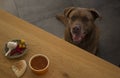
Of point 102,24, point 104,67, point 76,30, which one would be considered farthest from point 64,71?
point 102,24

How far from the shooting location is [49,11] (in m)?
2.41

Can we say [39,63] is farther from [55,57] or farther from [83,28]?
[83,28]

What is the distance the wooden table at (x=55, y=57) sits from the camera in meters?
1.12

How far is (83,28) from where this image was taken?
1.76m

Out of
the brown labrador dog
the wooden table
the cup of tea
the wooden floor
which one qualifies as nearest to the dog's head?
the brown labrador dog

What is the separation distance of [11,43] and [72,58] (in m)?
0.37

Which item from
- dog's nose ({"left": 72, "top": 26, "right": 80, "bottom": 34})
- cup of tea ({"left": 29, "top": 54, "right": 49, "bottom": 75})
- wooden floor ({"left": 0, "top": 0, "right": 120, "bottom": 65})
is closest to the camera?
cup of tea ({"left": 29, "top": 54, "right": 49, "bottom": 75})

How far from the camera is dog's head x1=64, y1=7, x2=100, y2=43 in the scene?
1756 millimetres

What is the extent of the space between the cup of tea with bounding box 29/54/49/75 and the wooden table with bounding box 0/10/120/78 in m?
0.05

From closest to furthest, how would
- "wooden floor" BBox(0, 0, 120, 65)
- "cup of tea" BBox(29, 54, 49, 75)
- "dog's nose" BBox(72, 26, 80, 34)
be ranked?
"cup of tea" BBox(29, 54, 49, 75) < "dog's nose" BBox(72, 26, 80, 34) < "wooden floor" BBox(0, 0, 120, 65)

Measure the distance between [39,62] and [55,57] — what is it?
132 mm

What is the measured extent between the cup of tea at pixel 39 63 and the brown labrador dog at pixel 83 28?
0.68 meters

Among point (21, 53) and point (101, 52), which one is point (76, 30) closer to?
point (101, 52)

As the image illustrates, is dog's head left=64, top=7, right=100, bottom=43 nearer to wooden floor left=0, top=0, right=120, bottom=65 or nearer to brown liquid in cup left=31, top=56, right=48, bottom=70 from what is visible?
wooden floor left=0, top=0, right=120, bottom=65
